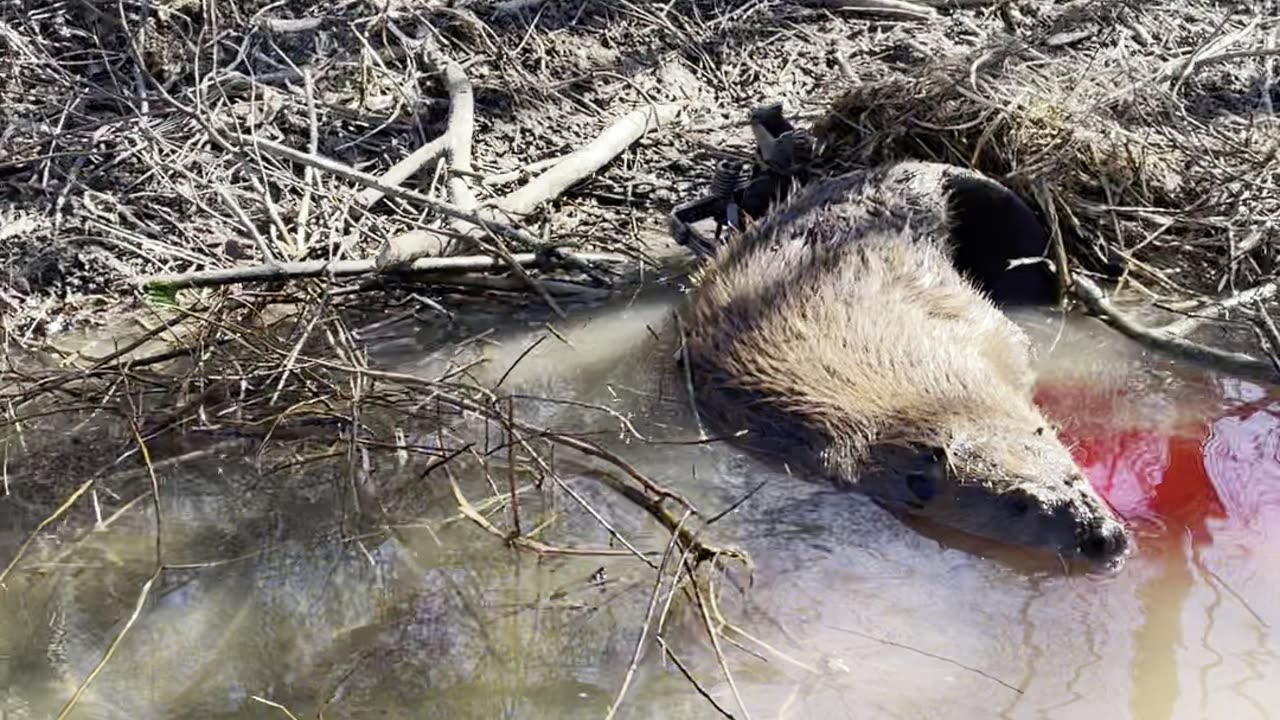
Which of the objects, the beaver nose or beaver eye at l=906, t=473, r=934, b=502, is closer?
the beaver nose

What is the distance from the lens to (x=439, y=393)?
178 inches

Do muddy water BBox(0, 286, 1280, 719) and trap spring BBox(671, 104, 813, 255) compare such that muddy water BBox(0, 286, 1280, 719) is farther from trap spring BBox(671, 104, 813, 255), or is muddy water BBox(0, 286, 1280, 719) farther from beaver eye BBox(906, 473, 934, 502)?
trap spring BBox(671, 104, 813, 255)

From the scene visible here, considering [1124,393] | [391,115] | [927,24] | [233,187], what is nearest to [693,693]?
[1124,393]

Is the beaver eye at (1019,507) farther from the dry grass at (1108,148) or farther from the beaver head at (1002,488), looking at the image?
the dry grass at (1108,148)

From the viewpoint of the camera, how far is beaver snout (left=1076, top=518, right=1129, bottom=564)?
163 inches

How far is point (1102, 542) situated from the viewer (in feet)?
13.6

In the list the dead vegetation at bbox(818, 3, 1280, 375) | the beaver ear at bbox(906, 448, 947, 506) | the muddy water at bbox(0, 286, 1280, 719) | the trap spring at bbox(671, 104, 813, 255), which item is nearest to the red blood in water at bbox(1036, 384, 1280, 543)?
the muddy water at bbox(0, 286, 1280, 719)

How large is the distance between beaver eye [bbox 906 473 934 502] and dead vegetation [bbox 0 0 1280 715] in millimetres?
694

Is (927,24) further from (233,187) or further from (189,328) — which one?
(189,328)

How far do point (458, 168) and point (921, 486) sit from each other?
2673 mm

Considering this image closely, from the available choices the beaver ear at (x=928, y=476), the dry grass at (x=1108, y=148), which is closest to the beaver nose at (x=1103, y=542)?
the beaver ear at (x=928, y=476)

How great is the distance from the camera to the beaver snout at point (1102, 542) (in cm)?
414

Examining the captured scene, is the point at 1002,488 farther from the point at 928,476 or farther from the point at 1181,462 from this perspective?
the point at 1181,462

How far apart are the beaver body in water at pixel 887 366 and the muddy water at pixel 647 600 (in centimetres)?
11
